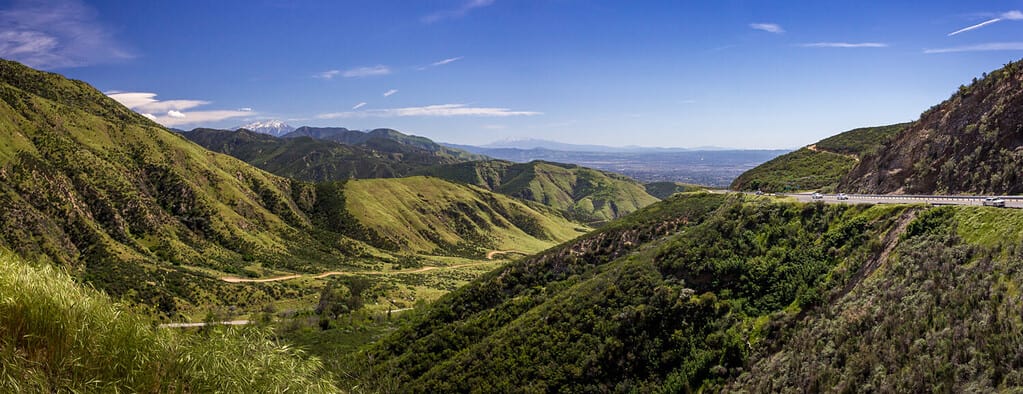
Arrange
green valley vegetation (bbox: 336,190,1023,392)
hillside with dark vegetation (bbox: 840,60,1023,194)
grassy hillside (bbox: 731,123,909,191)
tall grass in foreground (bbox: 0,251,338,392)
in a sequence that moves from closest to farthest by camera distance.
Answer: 1. tall grass in foreground (bbox: 0,251,338,392)
2. green valley vegetation (bbox: 336,190,1023,392)
3. hillside with dark vegetation (bbox: 840,60,1023,194)
4. grassy hillside (bbox: 731,123,909,191)

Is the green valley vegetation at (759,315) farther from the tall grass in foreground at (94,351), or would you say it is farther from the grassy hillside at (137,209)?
the grassy hillside at (137,209)

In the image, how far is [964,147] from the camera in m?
35.5

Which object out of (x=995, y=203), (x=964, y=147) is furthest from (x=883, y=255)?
(x=964, y=147)

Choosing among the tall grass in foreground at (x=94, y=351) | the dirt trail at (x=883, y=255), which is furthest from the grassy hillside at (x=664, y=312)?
the tall grass in foreground at (x=94, y=351)

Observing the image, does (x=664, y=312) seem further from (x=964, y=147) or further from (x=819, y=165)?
(x=819, y=165)

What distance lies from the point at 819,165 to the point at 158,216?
478 ft

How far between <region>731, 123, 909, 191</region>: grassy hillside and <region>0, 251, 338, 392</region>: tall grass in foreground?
59.3 m

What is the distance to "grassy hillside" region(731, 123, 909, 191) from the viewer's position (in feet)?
207

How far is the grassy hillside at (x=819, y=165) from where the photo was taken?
63031 mm

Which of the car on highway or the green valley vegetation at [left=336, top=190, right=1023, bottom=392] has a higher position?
the car on highway

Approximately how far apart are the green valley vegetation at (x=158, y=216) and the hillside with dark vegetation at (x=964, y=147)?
265 ft

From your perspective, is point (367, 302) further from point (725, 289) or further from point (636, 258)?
point (725, 289)

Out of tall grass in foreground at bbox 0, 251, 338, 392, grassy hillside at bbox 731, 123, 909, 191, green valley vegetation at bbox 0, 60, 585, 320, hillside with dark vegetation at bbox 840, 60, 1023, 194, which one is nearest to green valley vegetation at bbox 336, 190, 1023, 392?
hillside with dark vegetation at bbox 840, 60, 1023, 194

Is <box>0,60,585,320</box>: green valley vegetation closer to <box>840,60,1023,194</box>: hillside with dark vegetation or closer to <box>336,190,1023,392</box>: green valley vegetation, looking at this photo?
<box>336,190,1023,392</box>: green valley vegetation
